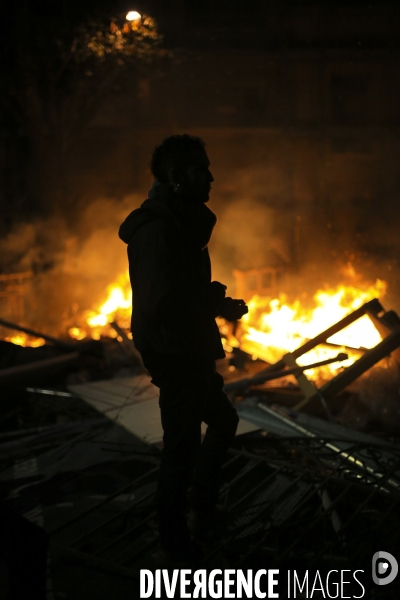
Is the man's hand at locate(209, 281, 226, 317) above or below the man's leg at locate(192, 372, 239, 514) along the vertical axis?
above

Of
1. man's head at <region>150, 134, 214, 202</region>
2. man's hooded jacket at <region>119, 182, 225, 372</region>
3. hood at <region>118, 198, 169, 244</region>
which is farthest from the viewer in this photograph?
man's head at <region>150, 134, 214, 202</region>

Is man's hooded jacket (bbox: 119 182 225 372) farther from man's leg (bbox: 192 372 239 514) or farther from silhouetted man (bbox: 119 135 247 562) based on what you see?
man's leg (bbox: 192 372 239 514)

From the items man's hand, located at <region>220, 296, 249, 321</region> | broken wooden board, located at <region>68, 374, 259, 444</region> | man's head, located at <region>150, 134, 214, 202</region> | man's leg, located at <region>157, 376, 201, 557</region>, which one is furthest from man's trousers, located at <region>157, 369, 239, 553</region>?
broken wooden board, located at <region>68, 374, 259, 444</region>

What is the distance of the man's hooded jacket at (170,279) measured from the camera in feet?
9.01

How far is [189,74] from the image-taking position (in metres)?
15.3

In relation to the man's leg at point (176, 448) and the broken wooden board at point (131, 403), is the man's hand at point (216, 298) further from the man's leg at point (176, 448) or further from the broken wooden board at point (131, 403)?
the broken wooden board at point (131, 403)

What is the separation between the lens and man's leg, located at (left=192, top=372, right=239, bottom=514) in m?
3.26

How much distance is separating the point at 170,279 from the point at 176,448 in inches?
35.5

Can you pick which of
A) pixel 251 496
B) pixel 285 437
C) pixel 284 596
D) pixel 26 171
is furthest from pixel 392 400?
pixel 26 171

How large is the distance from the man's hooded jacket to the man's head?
55mm

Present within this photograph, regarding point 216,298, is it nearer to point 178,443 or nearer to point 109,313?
point 178,443

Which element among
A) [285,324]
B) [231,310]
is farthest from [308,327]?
[231,310]

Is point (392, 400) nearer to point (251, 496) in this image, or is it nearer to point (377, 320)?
point (377, 320)

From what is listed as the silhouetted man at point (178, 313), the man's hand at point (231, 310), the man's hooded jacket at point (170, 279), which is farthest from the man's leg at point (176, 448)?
the man's hand at point (231, 310)
